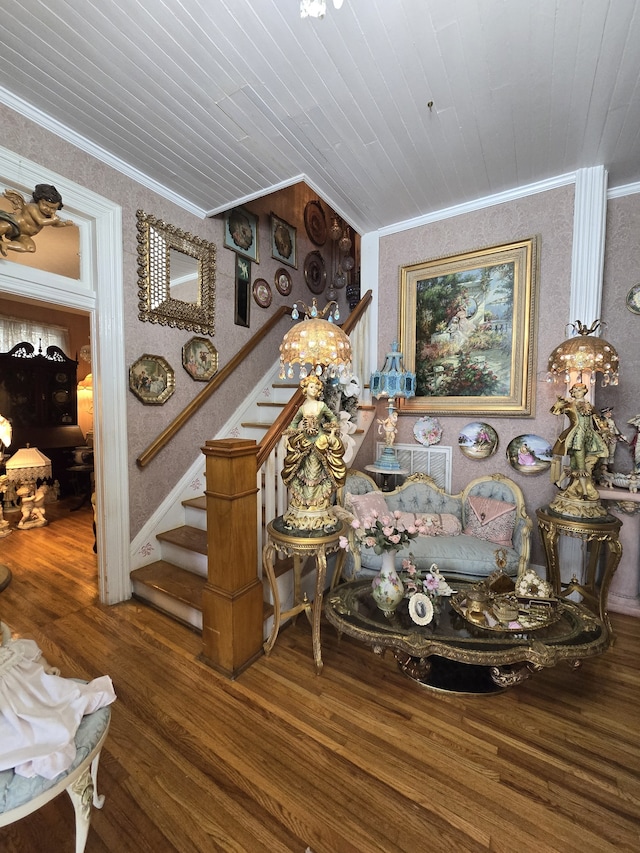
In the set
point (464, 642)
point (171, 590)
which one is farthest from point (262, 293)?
point (464, 642)

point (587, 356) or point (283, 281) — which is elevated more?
point (283, 281)

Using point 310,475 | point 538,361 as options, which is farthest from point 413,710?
point 538,361

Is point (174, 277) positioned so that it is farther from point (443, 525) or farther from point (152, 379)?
point (443, 525)

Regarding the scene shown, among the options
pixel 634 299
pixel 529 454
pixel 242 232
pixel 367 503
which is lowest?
pixel 367 503

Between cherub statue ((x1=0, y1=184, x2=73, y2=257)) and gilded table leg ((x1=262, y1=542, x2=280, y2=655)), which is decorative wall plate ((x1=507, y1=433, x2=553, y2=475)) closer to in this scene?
gilded table leg ((x1=262, y1=542, x2=280, y2=655))

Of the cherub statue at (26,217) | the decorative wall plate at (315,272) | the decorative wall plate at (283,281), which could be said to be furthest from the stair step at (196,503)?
the decorative wall plate at (315,272)

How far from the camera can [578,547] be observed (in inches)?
112

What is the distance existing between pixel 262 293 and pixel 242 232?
65cm

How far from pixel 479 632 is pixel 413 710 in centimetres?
51

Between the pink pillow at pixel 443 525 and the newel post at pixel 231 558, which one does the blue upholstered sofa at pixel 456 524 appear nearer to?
the pink pillow at pixel 443 525

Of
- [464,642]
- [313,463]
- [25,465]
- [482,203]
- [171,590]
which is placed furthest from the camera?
[25,465]

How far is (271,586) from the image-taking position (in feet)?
7.29

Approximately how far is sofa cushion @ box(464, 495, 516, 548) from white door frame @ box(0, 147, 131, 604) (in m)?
2.81

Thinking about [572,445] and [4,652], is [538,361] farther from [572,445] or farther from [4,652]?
[4,652]
